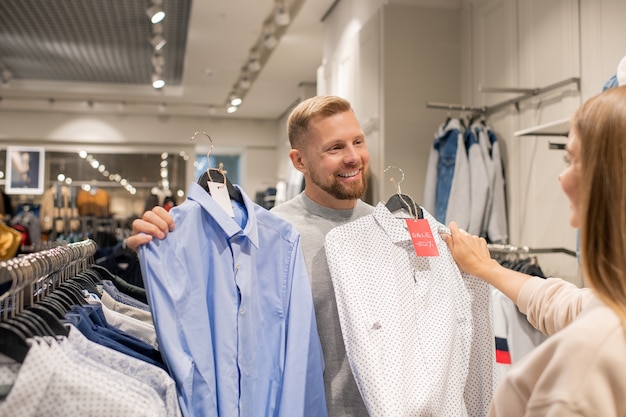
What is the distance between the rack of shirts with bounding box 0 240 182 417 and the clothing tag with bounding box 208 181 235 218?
0.36 metres

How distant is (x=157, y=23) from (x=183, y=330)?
4695 millimetres

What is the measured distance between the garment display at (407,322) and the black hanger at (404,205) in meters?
0.03

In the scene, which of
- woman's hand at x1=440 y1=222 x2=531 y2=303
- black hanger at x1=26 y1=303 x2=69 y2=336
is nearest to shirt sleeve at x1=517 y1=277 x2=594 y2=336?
woman's hand at x1=440 y1=222 x2=531 y2=303

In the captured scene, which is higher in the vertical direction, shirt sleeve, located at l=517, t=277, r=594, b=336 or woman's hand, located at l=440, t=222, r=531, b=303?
woman's hand, located at l=440, t=222, r=531, b=303

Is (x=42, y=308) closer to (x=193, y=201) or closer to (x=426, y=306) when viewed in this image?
(x=193, y=201)

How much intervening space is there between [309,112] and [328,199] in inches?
10.5

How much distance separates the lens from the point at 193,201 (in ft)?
5.08

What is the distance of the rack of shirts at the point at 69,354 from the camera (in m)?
1.01

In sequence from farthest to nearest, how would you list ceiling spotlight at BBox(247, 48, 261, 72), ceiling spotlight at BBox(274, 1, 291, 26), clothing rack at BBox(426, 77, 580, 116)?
ceiling spotlight at BBox(247, 48, 261, 72) < ceiling spotlight at BBox(274, 1, 291, 26) < clothing rack at BBox(426, 77, 580, 116)

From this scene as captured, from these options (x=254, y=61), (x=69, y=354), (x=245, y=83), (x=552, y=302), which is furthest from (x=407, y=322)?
(x=245, y=83)

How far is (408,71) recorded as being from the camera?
4.15 metres

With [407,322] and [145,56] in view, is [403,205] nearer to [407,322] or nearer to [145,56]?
[407,322]

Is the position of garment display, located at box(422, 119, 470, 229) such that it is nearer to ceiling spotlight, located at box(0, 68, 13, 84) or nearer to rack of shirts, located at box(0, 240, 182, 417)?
rack of shirts, located at box(0, 240, 182, 417)

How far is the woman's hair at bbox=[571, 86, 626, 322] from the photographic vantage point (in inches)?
34.6
